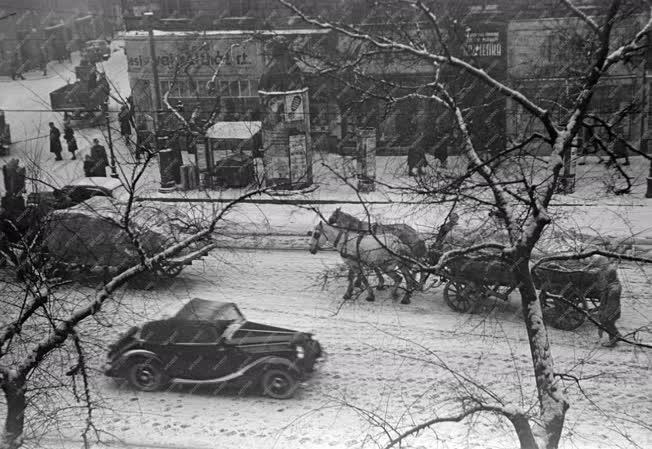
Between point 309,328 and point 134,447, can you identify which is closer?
point 134,447

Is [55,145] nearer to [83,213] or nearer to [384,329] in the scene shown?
[83,213]

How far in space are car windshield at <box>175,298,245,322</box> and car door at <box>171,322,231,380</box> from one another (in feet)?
0.95

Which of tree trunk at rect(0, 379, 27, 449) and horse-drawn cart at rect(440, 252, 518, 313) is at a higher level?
tree trunk at rect(0, 379, 27, 449)

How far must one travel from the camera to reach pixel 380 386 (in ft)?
39.0

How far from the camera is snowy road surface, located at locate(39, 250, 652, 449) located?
1070cm

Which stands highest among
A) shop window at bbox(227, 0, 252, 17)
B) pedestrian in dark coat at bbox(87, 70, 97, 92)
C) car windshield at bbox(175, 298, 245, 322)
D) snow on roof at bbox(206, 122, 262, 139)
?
shop window at bbox(227, 0, 252, 17)

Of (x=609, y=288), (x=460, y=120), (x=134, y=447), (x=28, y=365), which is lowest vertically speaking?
(x=134, y=447)

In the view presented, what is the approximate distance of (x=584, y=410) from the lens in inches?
438

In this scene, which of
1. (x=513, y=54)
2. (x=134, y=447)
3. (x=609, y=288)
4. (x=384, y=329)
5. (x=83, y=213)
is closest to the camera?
(x=134, y=447)

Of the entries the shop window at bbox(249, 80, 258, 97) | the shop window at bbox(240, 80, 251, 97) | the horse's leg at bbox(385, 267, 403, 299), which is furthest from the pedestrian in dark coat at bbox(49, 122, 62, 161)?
the horse's leg at bbox(385, 267, 403, 299)

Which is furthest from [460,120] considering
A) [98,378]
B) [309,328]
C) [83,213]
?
[83,213]

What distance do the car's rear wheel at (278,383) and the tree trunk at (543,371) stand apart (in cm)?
427

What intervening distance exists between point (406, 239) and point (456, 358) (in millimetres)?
2603

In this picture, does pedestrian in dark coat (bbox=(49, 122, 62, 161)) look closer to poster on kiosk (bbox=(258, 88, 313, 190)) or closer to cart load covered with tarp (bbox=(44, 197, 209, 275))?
poster on kiosk (bbox=(258, 88, 313, 190))
